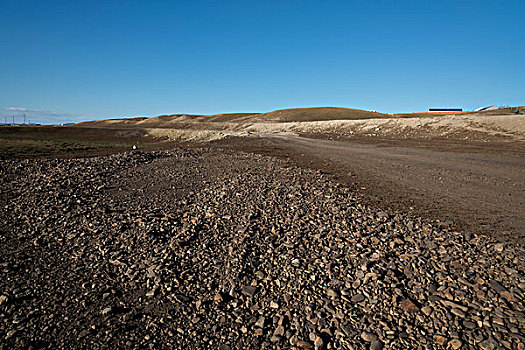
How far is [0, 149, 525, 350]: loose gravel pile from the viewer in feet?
13.2

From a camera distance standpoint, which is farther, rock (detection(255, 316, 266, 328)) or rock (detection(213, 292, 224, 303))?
rock (detection(213, 292, 224, 303))

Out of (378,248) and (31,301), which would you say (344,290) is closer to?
(378,248)

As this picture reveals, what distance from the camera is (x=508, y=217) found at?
25.0 ft

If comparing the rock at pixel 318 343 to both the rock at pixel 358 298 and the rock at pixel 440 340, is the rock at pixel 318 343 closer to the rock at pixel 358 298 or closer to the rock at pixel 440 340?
the rock at pixel 358 298

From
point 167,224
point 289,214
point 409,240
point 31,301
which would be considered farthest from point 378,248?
point 31,301

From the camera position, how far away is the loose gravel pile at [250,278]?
4.01 m

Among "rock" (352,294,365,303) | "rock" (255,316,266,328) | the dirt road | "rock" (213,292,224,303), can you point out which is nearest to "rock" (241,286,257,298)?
"rock" (213,292,224,303)

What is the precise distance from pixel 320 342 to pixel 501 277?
345 cm

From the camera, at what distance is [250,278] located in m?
5.28

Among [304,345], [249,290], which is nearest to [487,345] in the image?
[304,345]

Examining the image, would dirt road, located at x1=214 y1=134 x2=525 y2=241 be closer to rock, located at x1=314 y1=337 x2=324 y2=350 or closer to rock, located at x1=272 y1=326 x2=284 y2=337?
rock, located at x1=314 y1=337 x2=324 y2=350

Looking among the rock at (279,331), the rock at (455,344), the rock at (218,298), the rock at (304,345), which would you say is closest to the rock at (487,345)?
the rock at (455,344)

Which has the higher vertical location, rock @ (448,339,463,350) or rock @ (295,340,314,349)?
rock @ (448,339,463,350)

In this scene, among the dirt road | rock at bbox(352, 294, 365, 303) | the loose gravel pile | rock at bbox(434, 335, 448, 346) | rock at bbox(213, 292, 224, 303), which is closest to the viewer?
rock at bbox(434, 335, 448, 346)
